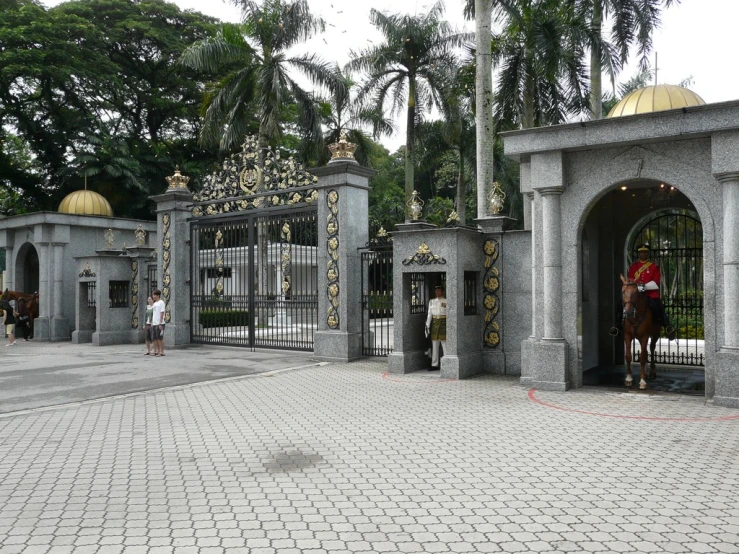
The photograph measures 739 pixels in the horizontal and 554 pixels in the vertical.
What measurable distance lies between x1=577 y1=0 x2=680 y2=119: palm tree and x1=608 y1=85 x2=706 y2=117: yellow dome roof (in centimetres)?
936

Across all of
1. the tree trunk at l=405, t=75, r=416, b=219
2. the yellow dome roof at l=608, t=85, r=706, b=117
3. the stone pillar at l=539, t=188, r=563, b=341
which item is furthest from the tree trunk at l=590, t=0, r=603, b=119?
the stone pillar at l=539, t=188, r=563, b=341

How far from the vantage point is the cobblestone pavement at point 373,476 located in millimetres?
4465

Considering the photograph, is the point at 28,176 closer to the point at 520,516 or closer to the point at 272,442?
the point at 272,442

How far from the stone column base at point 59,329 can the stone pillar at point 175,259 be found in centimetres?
617

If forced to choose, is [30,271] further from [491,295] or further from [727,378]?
[727,378]

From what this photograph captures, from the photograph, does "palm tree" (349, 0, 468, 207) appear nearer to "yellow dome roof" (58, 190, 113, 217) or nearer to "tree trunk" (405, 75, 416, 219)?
"tree trunk" (405, 75, 416, 219)

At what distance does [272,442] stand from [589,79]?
19102 millimetres

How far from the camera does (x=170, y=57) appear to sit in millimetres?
34719

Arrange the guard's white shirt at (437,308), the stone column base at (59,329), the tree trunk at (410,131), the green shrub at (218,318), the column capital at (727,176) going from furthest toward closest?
the tree trunk at (410,131)
the stone column base at (59,329)
the green shrub at (218,318)
the guard's white shirt at (437,308)
the column capital at (727,176)

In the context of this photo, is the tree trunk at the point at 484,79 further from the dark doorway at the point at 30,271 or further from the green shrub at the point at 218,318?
the dark doorway at the point at 30,271

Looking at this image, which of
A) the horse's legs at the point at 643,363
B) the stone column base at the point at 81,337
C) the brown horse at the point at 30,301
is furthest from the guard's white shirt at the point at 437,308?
the brown horse at the point at 30,301

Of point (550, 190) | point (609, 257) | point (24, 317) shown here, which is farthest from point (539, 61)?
point (24, 317)

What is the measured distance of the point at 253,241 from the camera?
16562mm

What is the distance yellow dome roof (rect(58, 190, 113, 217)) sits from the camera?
24212mm
